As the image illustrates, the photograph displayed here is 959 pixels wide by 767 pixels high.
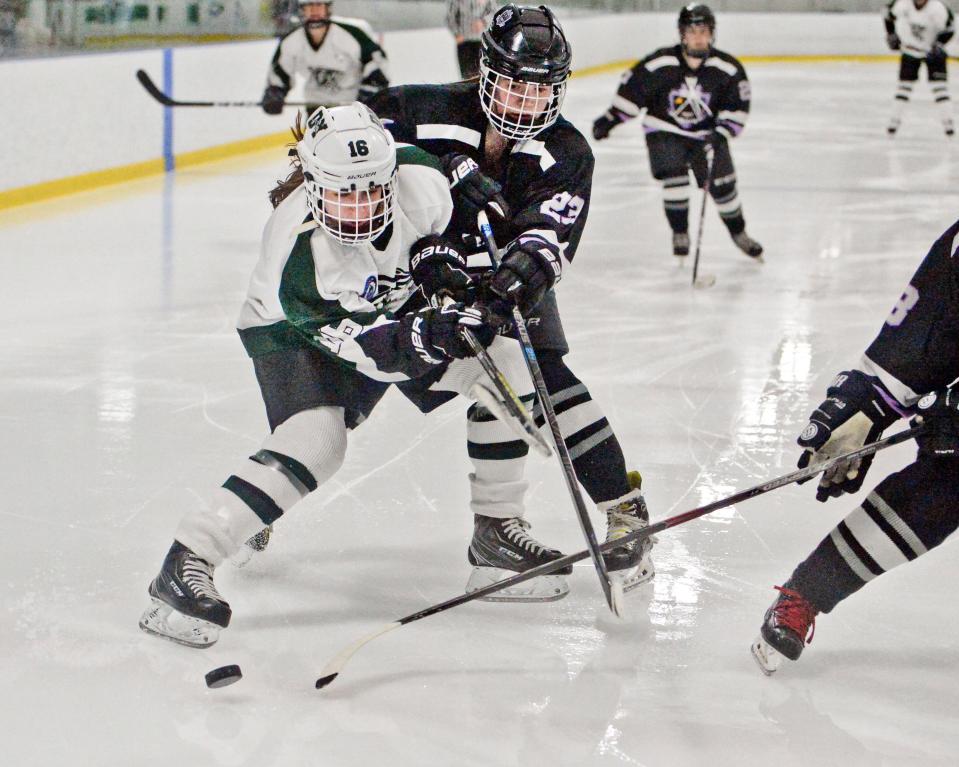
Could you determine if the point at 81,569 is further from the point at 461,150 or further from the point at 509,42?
the point at 509,42

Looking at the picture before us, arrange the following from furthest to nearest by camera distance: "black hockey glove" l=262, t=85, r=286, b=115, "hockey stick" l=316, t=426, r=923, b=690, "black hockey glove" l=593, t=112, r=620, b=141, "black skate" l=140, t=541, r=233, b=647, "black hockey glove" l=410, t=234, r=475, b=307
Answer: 1. "black hockey glove" l=262, t=85, r=286, b=115
2. "black hockey glove" l=593, t=112, r=620, b=141
3. "black hockey glove" l=410, t=234, r=475, b=307
4. "black skate" l=140, t=541, r=233, b=647
5. "hockey stick" l=316, t=426, r=923, b=690

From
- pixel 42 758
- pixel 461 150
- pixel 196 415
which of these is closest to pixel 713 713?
pixel 42 758

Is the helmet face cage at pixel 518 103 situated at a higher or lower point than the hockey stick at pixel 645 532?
higher

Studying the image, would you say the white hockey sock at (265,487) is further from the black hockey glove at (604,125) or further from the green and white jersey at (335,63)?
the green and white jersey at (335,63)

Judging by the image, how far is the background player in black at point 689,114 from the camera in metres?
5.23

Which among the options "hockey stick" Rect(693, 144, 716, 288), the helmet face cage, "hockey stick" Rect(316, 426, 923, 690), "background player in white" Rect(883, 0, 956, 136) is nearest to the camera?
"hockey stick" Rect(316, 426, 923, 690)

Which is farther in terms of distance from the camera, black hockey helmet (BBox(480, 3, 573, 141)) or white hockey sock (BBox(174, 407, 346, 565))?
black hockey helmet (BBox(480, 3, 573, 141))

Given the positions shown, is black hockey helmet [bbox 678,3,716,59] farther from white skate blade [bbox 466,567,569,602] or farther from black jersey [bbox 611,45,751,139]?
white skate blade [bbox 466,567,569,602]

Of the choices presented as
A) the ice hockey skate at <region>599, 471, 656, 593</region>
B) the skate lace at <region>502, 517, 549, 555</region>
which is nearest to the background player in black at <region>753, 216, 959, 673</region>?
the ice hockey skate at <region>599, 471, 656, 593</region>

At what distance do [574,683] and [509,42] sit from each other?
1079 mm

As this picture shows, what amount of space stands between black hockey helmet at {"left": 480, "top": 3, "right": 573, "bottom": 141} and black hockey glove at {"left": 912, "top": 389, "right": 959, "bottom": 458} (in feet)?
2.71

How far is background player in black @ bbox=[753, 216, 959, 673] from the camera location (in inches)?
→ 74.4

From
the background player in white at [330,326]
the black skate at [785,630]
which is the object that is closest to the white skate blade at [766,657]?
the black skate at [785,630]

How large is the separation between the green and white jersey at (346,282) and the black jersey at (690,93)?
3.20m
